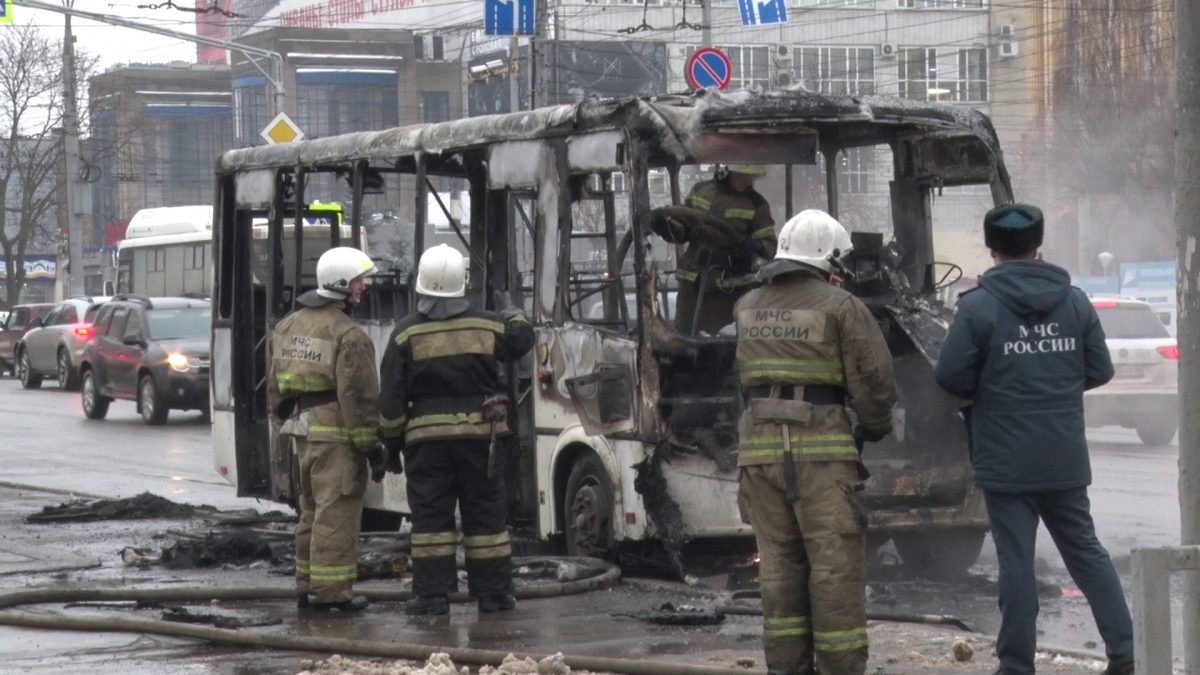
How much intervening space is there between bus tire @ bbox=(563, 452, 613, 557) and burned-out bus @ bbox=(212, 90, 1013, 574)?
14 millimetres

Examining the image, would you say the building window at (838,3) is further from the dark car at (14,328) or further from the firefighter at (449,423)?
the firefighter at (449,423)

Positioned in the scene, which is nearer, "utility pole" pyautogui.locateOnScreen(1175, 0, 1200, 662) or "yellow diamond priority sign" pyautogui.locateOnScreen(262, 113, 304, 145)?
"utility pole" pyautogui.locateOnScreen(1175, 0, 1200, 662)

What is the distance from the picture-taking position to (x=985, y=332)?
6168 mm

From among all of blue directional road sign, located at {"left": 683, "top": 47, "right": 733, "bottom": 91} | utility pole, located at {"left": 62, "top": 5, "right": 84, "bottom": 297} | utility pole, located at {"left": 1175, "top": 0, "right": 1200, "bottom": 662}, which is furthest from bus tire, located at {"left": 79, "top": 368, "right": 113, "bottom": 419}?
utility pole, located at {"left": 1175, "top": 0, "right": 1200, "bottom": 662}

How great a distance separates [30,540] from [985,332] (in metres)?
7.59

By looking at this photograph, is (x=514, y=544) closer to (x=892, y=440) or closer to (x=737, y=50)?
(x=892, y=440)

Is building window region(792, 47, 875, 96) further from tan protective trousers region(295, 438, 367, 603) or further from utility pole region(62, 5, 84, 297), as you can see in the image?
tan protective trousers region(295, 438, 367, 603)

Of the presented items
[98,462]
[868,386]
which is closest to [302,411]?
[868,386]

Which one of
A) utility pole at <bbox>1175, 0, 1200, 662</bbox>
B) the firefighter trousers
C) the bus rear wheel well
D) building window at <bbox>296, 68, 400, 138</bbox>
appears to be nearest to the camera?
utility pole at <bbox>1175, 0, 1200, 662</bbox>

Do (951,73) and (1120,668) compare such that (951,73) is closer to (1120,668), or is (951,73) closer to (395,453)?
(395,453)

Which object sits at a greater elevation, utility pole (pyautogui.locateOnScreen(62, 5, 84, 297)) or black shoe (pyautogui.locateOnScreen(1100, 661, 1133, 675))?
utility pole (pyautogui.locateOnScreen(62, 5, 84, 297))

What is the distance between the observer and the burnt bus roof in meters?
8.90

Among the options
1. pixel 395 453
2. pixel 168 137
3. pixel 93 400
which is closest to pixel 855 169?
pixel 395 453

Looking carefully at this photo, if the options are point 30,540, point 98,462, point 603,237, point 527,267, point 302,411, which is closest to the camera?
point 302,411
